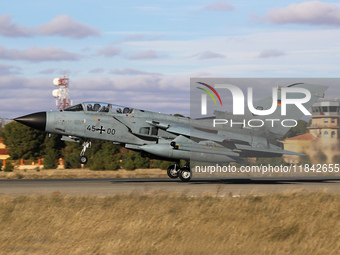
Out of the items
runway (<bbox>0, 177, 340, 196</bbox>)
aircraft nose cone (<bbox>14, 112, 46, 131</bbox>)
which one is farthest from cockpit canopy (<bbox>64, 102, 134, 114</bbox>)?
runway (<bbox>0, 177, 340, 196</bbox>)

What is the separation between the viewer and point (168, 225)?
11.9 meters

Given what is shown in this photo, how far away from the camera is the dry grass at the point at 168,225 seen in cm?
987

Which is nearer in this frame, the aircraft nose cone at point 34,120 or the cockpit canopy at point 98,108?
the aircraft nose cone at point 34,120

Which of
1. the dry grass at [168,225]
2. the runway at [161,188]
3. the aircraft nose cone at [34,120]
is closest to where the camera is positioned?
the dry grass at [168,225]

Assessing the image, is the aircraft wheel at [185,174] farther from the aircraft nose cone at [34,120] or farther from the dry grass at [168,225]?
the dry grass at [168,225]

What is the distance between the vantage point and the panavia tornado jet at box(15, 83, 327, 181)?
2495 cm

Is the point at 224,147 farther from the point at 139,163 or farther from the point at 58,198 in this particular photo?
the point at 139,163

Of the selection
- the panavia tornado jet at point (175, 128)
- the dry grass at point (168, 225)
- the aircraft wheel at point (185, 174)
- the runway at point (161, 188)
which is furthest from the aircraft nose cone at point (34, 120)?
the dry grass at point (168, 225)

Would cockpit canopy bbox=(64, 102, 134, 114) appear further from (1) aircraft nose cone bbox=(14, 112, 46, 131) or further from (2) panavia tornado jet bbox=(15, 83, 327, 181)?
(1) aircraft nose cone bbox=(14, 112, 46, 131)

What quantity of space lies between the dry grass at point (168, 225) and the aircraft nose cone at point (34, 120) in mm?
8883

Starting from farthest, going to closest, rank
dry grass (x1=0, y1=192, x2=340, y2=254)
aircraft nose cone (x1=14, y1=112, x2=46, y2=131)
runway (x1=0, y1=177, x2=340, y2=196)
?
aircraft nose cone (x1=14, y1=112, x2=46, y2=131), runway (x1=0, y1=177, x2=340, y2=196), dry grass (x1=0, y1=192, x2=340, y2=254)

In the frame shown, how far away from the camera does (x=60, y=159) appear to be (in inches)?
3123

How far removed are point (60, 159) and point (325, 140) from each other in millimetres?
59881

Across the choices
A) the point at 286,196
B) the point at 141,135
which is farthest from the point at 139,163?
the point at 286,196
